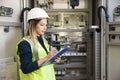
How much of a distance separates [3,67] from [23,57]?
54.7 inches

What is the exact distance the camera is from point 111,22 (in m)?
2.93

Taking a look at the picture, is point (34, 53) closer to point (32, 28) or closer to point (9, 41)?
point (32, 28)

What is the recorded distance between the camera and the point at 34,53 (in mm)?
1771

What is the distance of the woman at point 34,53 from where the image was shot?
5.54 feet

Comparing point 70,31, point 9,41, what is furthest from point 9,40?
point 70,31

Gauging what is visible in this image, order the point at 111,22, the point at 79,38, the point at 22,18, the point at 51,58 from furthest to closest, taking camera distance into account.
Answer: the point at 79,38, the point at 22,18, the point at 111,22, the point at 51,58

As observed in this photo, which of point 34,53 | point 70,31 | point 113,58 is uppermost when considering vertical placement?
point 70,31

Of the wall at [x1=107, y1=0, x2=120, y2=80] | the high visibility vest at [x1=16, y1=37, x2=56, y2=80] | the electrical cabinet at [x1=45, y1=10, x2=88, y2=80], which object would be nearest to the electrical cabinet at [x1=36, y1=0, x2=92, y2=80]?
the electrical cabinet at [x1=45, y1=10, x2=88, y2=80]

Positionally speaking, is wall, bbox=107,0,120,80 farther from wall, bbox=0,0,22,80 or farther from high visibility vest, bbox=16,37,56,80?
high visibility vest, bbox=16,37,56,80

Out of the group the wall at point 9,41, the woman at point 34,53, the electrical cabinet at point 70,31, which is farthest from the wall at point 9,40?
the woman at point 34,53

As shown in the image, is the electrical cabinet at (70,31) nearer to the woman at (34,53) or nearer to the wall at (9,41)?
the wall at (9,41)

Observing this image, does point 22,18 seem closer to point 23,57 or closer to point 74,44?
point 74,44

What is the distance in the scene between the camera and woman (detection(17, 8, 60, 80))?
1688 millimetres

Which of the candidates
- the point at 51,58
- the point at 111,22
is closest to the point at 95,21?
the point at 111,22
